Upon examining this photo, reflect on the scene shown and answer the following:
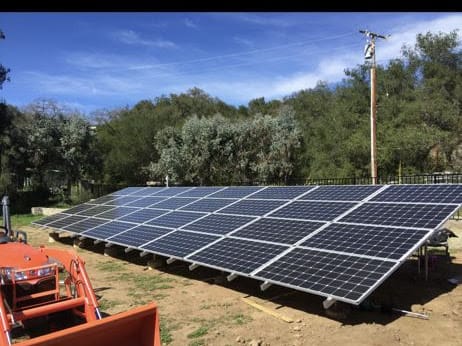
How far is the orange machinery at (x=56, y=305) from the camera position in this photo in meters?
5.10

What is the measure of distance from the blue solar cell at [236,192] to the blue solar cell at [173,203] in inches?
34.7

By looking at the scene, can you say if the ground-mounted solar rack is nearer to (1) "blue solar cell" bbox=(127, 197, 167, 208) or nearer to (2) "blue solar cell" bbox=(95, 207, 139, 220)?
(2) "blue solar cell" bbox=(95, 207, 139, 220)

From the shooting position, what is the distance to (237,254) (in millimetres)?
9125

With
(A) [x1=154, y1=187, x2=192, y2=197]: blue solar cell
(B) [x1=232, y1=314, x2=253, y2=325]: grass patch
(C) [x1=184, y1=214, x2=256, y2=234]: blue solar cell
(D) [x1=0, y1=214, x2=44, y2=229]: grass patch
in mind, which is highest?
(A) [x1=154, y1=187, x2=192, y2=197]: blue solar cell

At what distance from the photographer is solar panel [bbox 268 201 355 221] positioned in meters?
9.79

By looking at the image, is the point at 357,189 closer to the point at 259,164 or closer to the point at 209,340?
the point at 209,340

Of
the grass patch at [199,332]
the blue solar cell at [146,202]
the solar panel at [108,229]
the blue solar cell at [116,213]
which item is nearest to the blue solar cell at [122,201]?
the blue solar cell at [146,202]

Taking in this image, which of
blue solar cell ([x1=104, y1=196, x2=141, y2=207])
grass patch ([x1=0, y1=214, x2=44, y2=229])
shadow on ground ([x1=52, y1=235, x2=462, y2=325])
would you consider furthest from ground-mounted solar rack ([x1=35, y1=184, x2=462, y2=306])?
grass patch ([x1=0, y1=214, x2=44, y2=229])

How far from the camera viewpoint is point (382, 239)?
26.1 feet

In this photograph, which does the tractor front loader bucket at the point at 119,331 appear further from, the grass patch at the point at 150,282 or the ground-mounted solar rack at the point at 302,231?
the grass patch at the point at 150,282

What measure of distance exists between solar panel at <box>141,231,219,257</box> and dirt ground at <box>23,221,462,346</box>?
2.37 feet

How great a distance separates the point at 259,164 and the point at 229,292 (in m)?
23.0

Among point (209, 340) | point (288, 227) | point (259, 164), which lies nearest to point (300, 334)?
point (209, 340)
